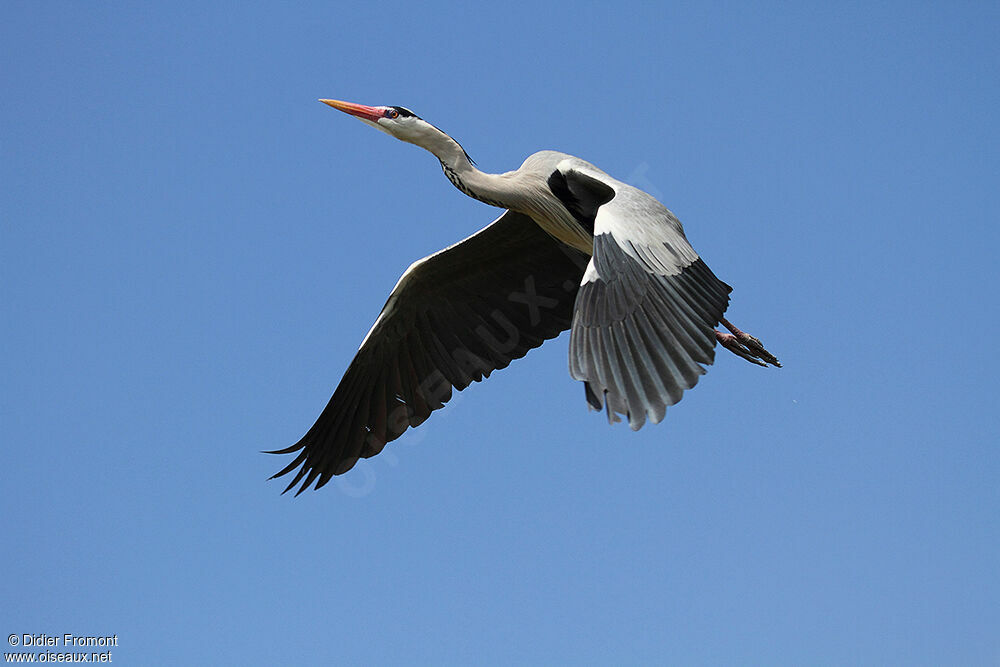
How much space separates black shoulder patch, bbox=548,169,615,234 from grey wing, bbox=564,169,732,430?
685 millimetres

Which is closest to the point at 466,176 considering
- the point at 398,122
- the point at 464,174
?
the point at 464,174

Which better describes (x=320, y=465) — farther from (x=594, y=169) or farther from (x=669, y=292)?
(x=669, y=292)

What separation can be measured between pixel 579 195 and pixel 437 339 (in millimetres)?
1909

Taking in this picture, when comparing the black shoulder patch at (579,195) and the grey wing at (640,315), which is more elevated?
the black shoulder patch at (579,195)

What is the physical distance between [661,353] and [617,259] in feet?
2.33

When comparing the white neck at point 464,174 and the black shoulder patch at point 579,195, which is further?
the white neck at point 464,174

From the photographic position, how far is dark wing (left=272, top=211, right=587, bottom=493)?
29.4ft

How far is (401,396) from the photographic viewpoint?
9.09 meters

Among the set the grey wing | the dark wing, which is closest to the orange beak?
the dark wing

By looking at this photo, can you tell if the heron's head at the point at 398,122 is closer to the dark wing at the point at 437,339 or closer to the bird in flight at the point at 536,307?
the bird in flight at the point at 536,307

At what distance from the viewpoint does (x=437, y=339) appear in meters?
9.12

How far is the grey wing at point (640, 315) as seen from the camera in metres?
5.68

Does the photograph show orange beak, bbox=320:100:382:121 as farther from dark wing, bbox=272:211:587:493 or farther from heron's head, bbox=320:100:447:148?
dark wing, bbox=272:211:587:493

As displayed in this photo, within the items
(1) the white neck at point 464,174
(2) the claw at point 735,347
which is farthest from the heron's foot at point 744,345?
(1) the white neck at point 464,174
